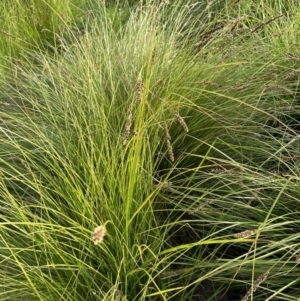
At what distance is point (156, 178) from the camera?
1635 mm

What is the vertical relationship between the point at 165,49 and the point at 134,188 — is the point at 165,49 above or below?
above

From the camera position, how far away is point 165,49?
199 centimetres

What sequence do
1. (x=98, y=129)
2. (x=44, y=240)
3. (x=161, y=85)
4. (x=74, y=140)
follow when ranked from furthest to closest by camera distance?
(x=161, y=85) < (x=74, y=140) < (x=98, y=129) < (x=44, y=240)

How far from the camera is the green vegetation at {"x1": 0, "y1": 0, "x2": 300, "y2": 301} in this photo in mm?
1285

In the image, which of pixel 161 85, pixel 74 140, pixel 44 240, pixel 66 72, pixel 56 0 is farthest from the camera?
pixel 56 0

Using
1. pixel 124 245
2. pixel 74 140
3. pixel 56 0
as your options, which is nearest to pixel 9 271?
pixel 124 245

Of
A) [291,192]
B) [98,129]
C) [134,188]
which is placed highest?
[98,129]

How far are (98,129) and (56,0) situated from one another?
1.65 meters

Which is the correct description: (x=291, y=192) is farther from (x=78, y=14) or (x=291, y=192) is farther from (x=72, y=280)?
(x=78, y=14)

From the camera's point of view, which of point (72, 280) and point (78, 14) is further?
point (78, 14)

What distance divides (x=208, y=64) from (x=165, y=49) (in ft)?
0.72

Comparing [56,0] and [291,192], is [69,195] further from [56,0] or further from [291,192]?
[56,0]

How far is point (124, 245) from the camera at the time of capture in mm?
1310

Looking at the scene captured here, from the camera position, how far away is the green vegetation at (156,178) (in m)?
1.29
